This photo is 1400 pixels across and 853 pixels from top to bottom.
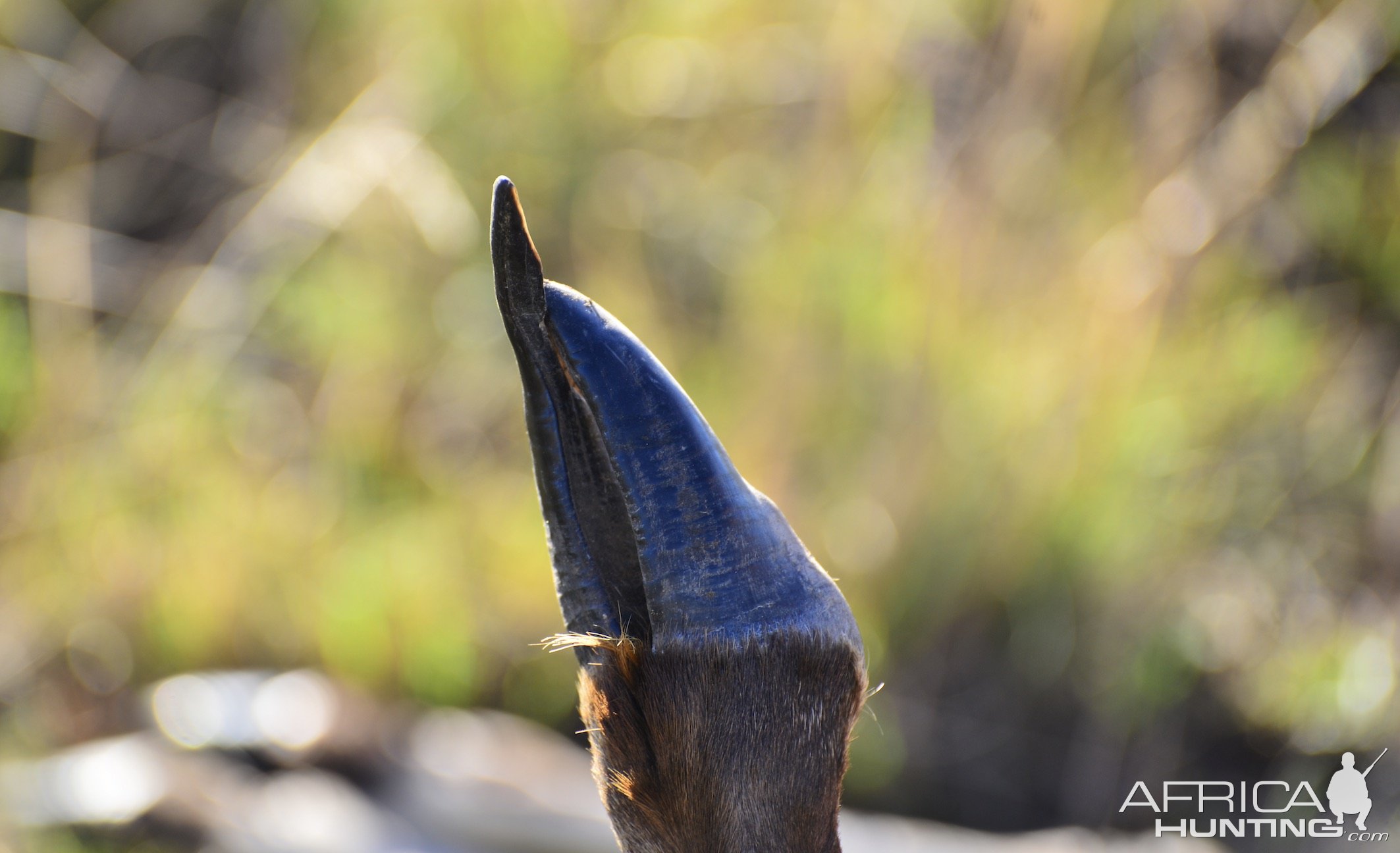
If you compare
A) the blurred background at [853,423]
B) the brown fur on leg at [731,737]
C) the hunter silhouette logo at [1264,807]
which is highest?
the blurred background at [853,423]

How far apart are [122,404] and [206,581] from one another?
0.53 metres

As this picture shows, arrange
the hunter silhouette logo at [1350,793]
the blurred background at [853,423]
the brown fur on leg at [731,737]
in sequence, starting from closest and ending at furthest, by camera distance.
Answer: the brown fur on leg at [731,737] < the hunter silhouette logo at [1350,793] < the blurred background at [853,423]

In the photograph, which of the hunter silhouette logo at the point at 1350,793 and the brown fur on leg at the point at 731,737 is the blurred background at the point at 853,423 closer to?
the hunter silhouette logo at the point at 1350,793

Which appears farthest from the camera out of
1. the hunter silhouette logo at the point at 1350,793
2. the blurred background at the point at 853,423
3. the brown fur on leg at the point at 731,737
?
the blurred background at the point at 853,423

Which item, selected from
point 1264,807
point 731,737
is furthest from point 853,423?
point 731,737

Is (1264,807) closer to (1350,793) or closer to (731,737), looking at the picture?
(1350,793)

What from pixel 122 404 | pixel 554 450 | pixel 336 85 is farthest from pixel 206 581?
pixel 554 450

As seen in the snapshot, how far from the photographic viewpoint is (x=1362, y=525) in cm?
235

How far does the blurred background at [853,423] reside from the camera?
2.11 meters

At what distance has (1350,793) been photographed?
6.41ft

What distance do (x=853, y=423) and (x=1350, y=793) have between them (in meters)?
1.13

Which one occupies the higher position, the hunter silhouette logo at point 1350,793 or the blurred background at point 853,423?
the blurred background at point 853,423

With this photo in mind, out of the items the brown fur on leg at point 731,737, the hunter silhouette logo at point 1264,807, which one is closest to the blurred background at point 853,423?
the hunter silhouette logo at point 1264,807

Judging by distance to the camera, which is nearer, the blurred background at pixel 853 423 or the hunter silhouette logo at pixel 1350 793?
the hunter silhouette logo at pixel 1350 793
